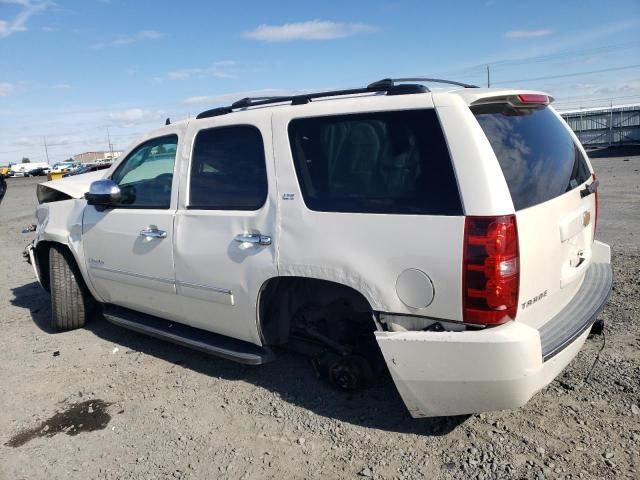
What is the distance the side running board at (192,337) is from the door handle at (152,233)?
0.76 metres

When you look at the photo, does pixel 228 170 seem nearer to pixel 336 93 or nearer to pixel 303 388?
pixel 336 93

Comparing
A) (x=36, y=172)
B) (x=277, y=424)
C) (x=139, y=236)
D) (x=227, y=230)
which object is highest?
(x=227, y=230)

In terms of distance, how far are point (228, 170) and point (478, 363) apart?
205 centimetres

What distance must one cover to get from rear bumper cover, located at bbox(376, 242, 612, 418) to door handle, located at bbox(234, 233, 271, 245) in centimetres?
93

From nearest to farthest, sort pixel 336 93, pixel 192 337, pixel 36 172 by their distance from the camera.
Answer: pixel 336 93
pixel 192 337
pixel 36 172

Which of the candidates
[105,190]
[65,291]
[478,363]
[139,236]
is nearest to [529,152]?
[478,363]

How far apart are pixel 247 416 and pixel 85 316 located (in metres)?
2.54

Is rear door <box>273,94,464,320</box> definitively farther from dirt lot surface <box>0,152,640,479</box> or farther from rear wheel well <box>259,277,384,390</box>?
dirt lot surface <box>0,152,640,479</box>

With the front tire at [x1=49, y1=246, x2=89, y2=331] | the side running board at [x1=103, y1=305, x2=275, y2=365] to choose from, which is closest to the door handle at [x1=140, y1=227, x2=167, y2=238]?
the side running board at [x1=103, y1=305, x2=275, y2=365]

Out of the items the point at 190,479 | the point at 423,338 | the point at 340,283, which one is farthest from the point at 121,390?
the point at 423,338

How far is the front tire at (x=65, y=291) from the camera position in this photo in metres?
4.88

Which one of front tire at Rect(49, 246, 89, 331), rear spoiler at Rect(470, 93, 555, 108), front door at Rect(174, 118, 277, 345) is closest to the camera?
rear spoiler at Rect(470, 93, 555, 108)

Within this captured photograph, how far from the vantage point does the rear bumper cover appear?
97.0 inches

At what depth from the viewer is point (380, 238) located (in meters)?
2.74
